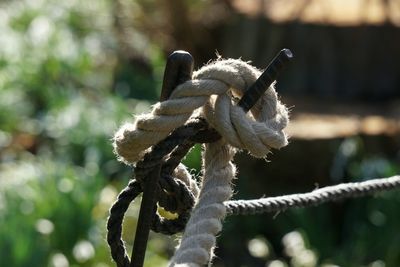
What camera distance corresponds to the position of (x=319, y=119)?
4.86 meters

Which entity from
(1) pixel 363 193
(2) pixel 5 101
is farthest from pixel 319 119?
(1) pixel 363 193

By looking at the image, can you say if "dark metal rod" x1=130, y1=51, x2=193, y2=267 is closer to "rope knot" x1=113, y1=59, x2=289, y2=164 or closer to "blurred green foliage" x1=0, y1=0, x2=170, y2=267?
"rope knot" x1=113, y1=59, x2=289, y2=164

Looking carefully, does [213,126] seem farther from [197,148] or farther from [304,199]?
[197,148]

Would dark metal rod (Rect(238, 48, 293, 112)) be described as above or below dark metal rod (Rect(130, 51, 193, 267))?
above

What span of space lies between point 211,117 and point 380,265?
2.61 m

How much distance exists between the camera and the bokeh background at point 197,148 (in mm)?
3771

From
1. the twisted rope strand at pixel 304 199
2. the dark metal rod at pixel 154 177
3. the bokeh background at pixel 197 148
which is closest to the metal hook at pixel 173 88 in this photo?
the dark metal rod at pixel 154 177

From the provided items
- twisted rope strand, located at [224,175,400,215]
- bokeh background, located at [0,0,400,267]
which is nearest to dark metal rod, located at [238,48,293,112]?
twisted rope strand, located at [224,175,400,215]

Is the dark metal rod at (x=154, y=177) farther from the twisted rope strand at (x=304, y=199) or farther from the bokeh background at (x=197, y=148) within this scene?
the bokeh background at (x=197, y=148)

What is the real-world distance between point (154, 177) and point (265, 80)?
181 millimetres

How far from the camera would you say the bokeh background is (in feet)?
12.4

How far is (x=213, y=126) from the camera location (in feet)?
3.97

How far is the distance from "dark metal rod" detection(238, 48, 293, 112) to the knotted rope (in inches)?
0.5

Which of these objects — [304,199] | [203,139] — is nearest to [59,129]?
[304,199]
